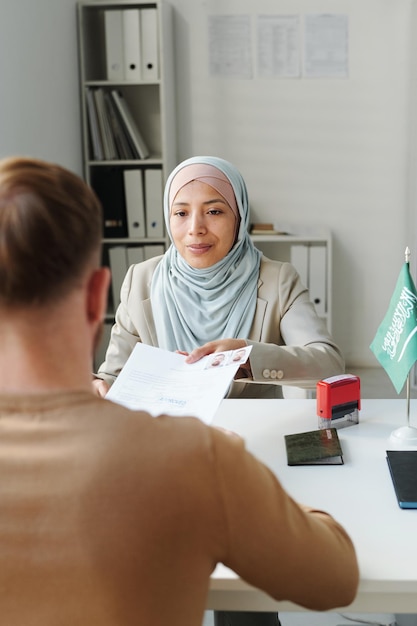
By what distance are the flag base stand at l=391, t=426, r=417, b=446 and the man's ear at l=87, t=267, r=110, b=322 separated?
3.35 ft

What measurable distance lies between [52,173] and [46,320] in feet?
0.50

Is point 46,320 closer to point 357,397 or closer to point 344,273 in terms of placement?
point 357,397

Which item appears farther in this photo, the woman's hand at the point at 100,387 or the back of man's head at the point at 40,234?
the woman's hand at the point at 100,387

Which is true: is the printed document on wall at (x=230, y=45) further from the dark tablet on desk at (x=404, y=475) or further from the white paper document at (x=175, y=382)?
the dark tablet on desk at (x=404, y=475)

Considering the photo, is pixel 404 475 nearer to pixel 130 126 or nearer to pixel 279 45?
pixel 130 126

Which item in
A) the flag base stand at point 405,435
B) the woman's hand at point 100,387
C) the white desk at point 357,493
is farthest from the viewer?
the woman's hand at point 100,387

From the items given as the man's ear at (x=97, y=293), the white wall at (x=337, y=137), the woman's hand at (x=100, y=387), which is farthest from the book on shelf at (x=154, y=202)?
the man's ear at (x=97, y=293)

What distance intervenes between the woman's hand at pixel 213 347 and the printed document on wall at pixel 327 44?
3146 millimetres

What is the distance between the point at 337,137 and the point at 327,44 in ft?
1.75

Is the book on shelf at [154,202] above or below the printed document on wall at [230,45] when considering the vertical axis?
below

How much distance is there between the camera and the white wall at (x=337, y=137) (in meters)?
4.54

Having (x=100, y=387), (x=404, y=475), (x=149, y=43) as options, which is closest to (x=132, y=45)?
(x=149, y=43)

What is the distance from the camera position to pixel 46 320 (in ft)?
2.55

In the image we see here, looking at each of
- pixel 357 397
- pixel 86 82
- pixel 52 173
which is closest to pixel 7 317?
pixel 52 173
